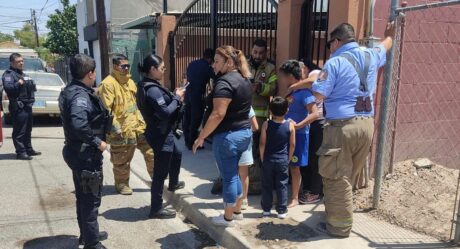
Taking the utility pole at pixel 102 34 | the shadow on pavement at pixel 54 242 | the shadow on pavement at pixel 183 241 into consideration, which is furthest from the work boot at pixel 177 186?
the utility pole at pixel 102 34

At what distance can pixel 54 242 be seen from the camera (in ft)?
13.8

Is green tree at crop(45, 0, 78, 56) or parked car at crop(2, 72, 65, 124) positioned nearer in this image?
parked car at crop(2, 72, 65, 124)

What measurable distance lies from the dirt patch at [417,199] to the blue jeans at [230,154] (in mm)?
1494

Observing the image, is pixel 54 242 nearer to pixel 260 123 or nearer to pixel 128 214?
pixel 128 214

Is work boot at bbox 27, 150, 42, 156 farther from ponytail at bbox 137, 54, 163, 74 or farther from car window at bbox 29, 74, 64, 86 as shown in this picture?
ponytail at bbox 137, 54, 163, 74

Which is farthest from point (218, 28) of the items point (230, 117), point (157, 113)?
point (230, 117)

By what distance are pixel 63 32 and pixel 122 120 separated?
1177 inches

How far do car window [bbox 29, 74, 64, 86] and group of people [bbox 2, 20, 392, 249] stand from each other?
7266mm

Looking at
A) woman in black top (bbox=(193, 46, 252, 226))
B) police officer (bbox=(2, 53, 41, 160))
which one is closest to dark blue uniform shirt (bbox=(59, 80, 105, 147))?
woman in black top (bbox=(193, 46, 252, 226))

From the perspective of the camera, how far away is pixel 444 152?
5484mm

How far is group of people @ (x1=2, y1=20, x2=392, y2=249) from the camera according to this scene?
360 cm

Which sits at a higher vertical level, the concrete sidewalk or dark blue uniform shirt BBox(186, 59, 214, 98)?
dark blue uniform shirt BBox(186, 59, 214, 98)

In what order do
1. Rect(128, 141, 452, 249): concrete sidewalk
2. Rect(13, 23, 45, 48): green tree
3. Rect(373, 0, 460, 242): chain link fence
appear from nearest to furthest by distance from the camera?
1. Rect(128, 141, 452, 249): concrete sidewalk
2. Rect(373, 0, 460, 242): chain link fence
3. Rect(13, 23, 45, 48): green tree

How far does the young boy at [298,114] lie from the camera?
4398 millimetres
